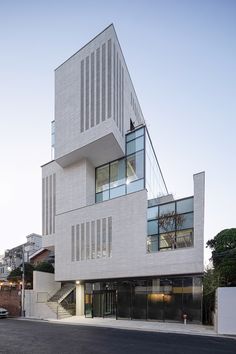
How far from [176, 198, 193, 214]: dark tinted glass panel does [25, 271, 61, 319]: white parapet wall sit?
15.8 m

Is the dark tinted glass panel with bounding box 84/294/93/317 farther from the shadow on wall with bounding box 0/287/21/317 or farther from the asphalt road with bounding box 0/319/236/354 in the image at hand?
the asphalt road with bounding box 0/319/236/354

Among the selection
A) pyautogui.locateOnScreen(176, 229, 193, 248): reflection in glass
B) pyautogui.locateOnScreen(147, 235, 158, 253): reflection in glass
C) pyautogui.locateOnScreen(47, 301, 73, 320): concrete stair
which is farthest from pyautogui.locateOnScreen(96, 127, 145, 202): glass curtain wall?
pyautogui.locateOnScreen(47, 301, 73, 320): concrete stair

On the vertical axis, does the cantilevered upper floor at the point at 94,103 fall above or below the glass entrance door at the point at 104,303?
above

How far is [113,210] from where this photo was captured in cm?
3266

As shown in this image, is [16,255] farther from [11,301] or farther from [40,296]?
[40,296]

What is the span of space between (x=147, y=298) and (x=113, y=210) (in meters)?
8.41

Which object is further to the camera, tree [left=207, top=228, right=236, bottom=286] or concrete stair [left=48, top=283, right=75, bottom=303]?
concrete stair [left=48, top=283, right=75, bottom=303]

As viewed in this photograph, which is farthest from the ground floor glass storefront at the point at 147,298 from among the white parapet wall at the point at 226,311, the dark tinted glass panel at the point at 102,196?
the dark tinted glass panel at the point at 102,196

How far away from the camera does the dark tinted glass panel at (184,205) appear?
2921 cm

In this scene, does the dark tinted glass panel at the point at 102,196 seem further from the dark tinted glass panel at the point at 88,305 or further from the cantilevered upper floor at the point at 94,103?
the dark tinted glass panel at the point at 88,305

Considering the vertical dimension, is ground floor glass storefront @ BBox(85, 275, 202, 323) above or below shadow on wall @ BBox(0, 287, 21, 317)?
above

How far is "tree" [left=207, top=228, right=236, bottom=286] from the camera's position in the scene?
26.3 m

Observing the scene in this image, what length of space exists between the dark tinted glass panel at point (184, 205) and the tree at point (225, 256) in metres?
5.10

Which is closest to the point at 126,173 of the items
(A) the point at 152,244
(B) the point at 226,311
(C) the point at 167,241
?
(A) the point at 152,244
